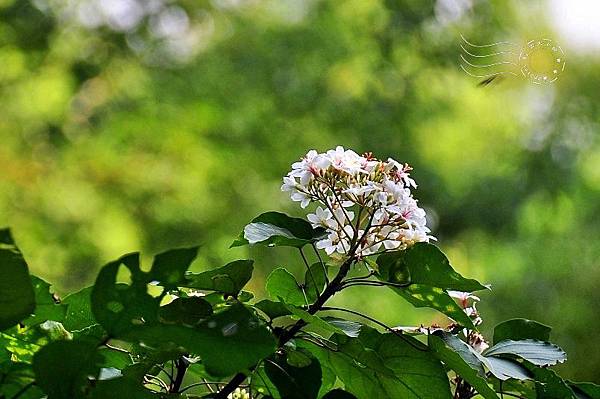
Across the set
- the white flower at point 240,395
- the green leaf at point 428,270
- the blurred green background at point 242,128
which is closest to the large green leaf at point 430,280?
the green leaf at point 428,270

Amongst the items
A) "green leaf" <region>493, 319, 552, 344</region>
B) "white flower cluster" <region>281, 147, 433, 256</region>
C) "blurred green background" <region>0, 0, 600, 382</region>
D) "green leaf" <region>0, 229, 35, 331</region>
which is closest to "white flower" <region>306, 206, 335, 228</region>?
"white flower cluster" <region>281, 147, 433, 256</region>

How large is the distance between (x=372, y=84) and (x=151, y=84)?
3.02 ft

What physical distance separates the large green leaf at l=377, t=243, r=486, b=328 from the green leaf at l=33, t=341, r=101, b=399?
6.9 inches

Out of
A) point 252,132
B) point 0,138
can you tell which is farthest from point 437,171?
point 0,138

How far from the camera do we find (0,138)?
3637 millimetres

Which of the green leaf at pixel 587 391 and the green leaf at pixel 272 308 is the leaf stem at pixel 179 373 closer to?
Result: the green leaf at pixel 272 308

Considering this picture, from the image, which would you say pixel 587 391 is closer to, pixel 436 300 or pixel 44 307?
pixel 436 300

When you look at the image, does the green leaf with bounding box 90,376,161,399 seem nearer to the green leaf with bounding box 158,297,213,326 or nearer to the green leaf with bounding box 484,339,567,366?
the green leaf with bounding box 158,297,213,326

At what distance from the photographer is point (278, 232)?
0.44 meters

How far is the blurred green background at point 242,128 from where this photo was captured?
141 inches

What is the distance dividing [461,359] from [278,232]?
0.12m

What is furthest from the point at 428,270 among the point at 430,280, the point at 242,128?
the point at 242,128

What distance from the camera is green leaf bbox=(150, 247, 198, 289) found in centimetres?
29

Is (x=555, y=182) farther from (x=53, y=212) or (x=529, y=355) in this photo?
(x=529, y=355)
